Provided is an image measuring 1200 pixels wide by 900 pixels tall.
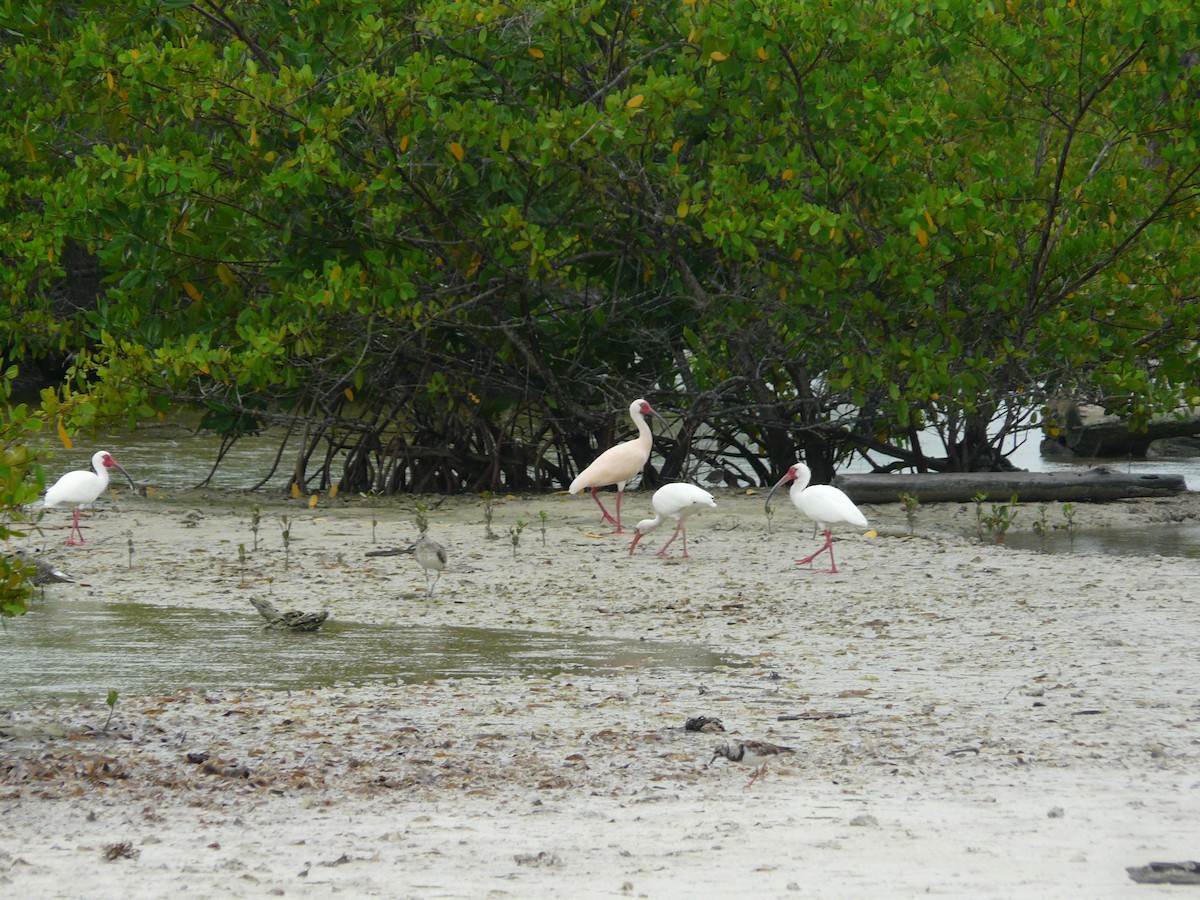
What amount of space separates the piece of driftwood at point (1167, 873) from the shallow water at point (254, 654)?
3458mm

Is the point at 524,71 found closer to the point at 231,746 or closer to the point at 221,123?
the point at 221,123

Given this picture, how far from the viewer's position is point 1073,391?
15312 millimetres

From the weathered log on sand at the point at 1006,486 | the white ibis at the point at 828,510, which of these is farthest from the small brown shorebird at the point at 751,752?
the weathered log on sand at the point at 1006,486

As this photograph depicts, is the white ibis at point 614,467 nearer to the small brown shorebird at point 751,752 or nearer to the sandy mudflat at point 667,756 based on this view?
the sandy mudflat at point 667,756

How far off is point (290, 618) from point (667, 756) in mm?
3293

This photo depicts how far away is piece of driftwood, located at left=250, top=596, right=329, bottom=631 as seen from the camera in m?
8.46

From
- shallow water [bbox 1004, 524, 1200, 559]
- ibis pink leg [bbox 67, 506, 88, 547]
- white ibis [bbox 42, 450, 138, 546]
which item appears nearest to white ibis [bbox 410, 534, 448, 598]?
ibis pink leg [bbox 67, 506, 88, 547]

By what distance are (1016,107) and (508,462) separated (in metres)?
6.14

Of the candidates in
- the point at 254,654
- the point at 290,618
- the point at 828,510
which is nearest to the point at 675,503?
the point at 828,510

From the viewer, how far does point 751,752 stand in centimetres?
584

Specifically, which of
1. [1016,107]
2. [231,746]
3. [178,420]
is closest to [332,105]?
[1016,107]

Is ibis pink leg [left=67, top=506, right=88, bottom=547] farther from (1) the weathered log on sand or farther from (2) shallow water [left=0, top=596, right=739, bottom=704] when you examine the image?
(1) the weathered log on sand

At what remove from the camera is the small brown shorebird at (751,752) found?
5.74 meters

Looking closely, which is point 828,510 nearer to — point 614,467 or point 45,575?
point 614,467
